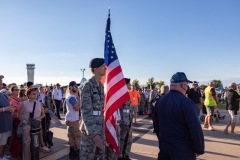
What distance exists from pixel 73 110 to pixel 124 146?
1520mm

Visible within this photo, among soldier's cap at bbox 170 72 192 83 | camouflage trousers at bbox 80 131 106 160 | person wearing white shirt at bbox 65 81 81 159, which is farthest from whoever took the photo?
person wearing white shirt at bbox 65 81 81 159

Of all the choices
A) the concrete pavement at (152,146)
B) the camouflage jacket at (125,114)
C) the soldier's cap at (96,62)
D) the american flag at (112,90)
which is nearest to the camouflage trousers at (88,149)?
the american flag at (112,90)

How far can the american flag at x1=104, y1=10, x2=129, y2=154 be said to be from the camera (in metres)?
4.26

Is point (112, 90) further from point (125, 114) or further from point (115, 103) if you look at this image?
point (125, 114)

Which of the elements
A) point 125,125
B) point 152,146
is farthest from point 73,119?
point 152,146

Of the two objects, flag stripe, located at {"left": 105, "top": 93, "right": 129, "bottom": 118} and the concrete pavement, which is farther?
the concrete pavement

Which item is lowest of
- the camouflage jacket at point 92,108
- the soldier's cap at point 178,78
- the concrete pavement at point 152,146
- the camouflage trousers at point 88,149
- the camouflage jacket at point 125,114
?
the concrete pavement at point 152,146

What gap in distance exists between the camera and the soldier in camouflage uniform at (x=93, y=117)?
11.6ft

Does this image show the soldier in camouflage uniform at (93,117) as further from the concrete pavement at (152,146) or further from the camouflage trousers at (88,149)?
the concrete pavement at (152,146)

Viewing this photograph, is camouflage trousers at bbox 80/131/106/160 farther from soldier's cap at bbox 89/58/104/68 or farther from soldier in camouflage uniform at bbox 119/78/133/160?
soldier in camouflage uniform at bbox 119/78/133/160

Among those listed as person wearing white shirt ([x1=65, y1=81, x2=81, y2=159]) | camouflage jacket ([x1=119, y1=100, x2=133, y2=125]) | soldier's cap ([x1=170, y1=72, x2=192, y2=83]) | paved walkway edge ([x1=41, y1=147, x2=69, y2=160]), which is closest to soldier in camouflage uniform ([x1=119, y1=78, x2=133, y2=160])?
camouflage jacket ([x1=119, y1=100, x2=133, y2=125])

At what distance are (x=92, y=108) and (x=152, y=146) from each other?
4678 millimetres

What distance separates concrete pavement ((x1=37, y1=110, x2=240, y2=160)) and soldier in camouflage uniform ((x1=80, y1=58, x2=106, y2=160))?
3.12 meters

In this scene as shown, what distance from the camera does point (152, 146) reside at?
786 cm
